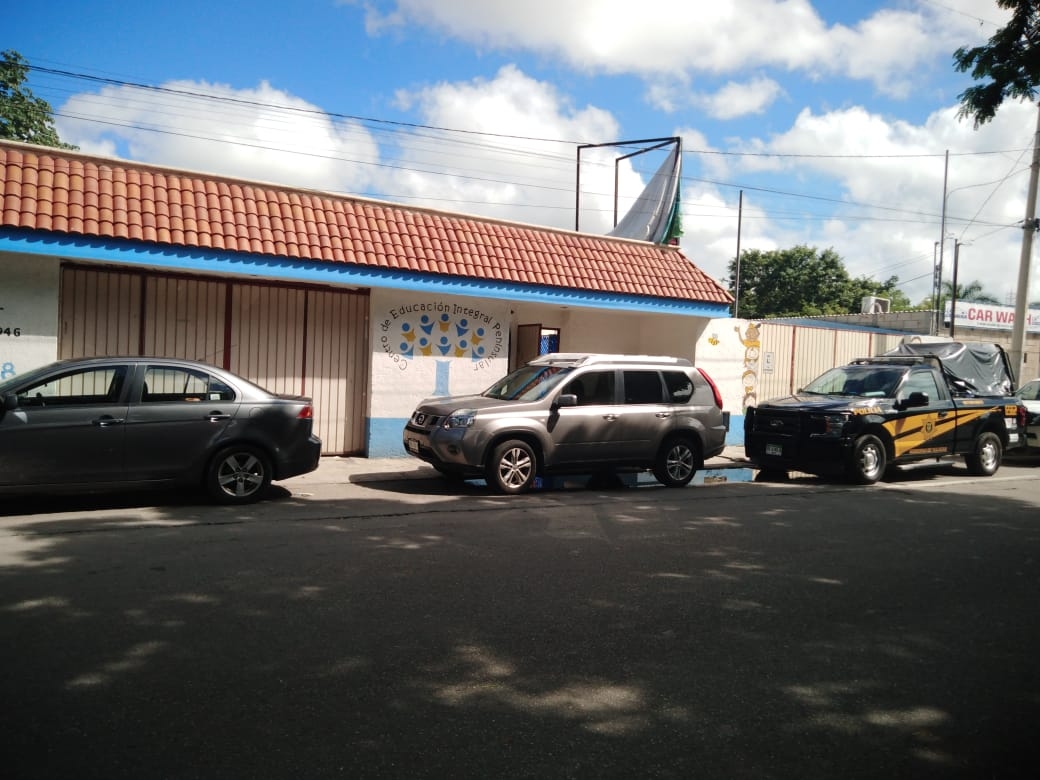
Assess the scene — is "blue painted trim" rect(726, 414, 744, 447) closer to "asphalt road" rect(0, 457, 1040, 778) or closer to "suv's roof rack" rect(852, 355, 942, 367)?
"suv's roof rack" rect(852, 355, 942, 367)

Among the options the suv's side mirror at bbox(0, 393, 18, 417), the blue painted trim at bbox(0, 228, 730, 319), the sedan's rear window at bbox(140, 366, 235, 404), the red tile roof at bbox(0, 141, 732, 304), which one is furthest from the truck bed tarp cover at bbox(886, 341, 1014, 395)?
the suv's side mirror at bbox(0, 393, 18, 417)

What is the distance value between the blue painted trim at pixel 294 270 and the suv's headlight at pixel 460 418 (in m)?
3.57

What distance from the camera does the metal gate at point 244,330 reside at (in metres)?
11.7

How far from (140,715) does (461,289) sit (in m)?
10.4

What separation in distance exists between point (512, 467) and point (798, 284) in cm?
4742

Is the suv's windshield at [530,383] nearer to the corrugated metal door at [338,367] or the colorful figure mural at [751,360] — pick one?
the corrugated metal door at [338,367]

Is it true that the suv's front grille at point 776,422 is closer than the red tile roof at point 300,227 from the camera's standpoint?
No

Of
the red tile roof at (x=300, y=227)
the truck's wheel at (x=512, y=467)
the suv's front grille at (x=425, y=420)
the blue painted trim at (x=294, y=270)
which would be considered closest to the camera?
the truck's wheel at (x=512, y=467)

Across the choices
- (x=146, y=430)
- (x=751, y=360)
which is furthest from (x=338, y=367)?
(x=751, y=360)

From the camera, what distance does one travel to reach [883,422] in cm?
1219

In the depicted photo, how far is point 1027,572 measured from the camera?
6945 mm

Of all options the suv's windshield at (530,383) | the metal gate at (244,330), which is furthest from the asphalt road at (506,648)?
the metal gate at (244,330)

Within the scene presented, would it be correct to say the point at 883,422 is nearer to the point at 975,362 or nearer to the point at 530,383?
the point at 975,362

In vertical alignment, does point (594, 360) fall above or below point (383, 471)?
above
